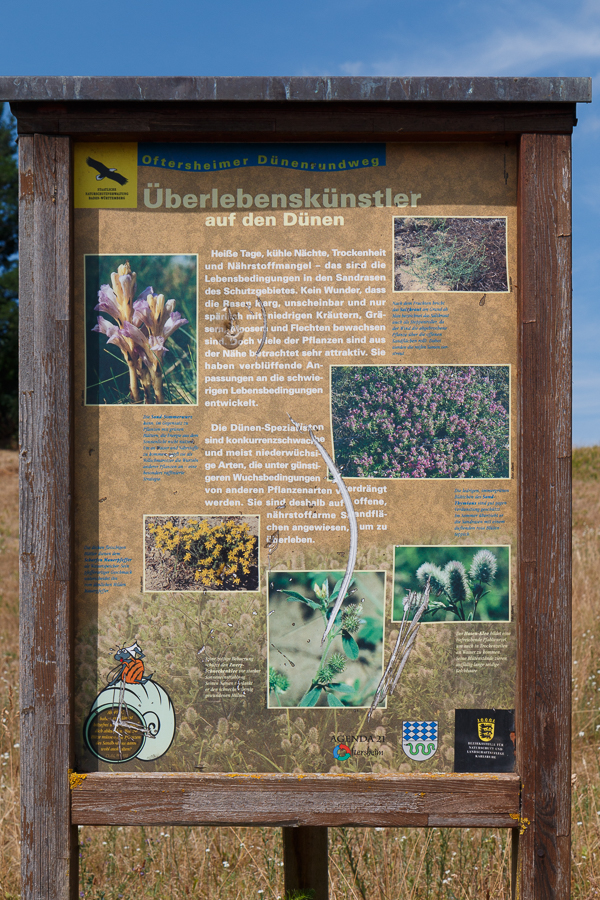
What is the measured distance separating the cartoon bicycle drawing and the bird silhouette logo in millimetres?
1509

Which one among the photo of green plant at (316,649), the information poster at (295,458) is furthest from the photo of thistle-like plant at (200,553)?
the photo of green plant at (316,649)

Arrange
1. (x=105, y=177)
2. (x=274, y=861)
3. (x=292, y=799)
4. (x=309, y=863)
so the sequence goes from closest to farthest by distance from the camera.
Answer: (x=292, y=799) < (x=105, y=177) < (x=309, y=863) < (x=274, y=861)

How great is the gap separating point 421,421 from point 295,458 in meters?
0.42

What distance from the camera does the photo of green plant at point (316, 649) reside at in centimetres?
202

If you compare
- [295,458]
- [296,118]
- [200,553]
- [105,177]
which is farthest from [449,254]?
[200,553]

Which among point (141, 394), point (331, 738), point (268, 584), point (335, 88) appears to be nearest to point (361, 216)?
point (335, 88)

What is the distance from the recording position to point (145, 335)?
6.77 ft

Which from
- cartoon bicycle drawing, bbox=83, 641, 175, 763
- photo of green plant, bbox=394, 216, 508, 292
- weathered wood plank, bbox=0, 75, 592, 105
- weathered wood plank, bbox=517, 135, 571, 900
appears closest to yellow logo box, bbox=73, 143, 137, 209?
weathered wood plank, bbox=0, 75, 592, 105

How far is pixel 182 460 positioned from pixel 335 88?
126 cm

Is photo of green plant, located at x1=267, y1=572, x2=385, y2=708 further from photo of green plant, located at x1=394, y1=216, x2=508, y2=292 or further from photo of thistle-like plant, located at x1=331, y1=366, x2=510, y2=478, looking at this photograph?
photo of green plant, located at x1=394, y1=216, x2=508, y2=292

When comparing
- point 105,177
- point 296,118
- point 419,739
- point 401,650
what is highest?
point 296,118

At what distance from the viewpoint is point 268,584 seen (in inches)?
79.7

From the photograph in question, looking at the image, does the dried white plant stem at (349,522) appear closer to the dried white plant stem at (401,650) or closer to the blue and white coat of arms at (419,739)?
the dried white plant stem at (401,650)

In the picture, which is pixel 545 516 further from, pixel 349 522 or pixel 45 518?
pixel 45 518
